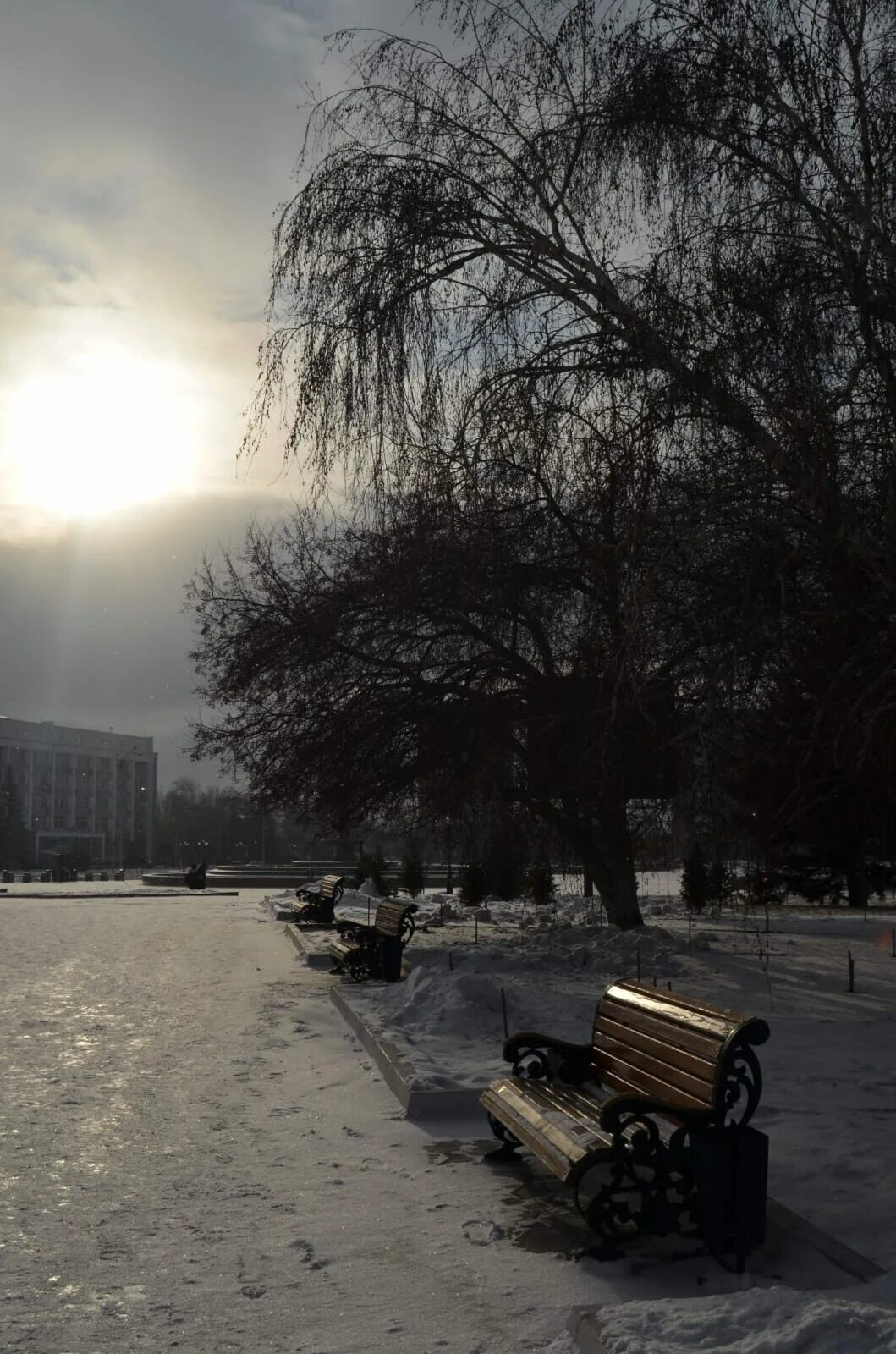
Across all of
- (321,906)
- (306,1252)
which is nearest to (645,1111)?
(306,1252)

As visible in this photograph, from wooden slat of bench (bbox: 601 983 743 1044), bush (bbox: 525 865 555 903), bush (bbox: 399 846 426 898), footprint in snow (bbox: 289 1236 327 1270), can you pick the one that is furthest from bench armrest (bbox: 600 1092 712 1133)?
bush (bbox: 399 846 426 898)

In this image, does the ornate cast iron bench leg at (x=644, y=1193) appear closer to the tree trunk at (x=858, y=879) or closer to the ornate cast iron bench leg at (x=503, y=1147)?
the ornate cast iron bench leg at (x=503, y=1147)

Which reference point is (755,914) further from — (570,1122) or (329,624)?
(570,1122)

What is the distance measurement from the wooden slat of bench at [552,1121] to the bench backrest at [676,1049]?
25 centimetres

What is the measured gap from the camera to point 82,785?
450ft

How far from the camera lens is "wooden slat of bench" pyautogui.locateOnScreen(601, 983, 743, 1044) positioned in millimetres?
4789

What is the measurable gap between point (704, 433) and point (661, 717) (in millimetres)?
5137

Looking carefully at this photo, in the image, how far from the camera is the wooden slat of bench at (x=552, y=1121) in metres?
4.68

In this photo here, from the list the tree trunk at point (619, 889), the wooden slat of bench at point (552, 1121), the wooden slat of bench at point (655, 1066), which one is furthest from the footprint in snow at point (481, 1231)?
the tree trunk at point (619, 889)

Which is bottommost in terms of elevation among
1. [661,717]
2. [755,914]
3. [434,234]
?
[755,914]

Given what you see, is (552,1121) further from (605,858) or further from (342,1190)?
(605,858)

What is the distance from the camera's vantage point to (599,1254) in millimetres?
4602

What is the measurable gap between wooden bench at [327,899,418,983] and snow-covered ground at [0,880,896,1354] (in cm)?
73

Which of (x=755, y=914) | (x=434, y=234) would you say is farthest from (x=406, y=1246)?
(x=755, y=914)
